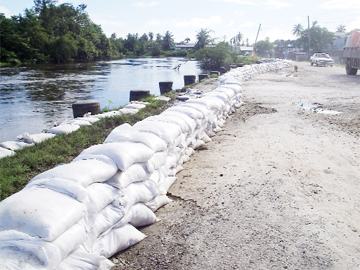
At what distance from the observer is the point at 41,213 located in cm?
157

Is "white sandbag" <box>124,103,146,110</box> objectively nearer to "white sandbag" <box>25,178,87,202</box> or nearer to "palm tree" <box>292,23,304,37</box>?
"white sandbag" <box>25,178,87,202</box>

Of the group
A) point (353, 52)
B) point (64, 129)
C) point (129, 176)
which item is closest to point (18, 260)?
point (129, 176)

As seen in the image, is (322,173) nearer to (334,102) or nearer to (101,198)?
(101,198)

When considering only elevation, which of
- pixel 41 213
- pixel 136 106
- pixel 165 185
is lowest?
pixel 165 185

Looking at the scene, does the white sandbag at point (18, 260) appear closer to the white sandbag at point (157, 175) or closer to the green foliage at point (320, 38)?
the white sandbag at point (157, 175)

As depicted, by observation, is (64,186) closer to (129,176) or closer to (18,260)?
(18,260)

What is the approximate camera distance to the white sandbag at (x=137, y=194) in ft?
7.39

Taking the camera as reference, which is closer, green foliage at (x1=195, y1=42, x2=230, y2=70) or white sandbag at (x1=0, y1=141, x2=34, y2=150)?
white sandbag at (x1=0, y1=141, x2=34, y2=150)

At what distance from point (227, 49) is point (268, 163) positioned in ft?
61.3

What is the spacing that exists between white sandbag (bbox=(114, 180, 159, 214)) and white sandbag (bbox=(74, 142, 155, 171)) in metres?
0.18

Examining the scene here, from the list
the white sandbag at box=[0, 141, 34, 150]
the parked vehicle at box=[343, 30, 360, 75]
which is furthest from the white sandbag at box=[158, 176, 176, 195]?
the parked vehicle at box=[343, 30, 360, 75]

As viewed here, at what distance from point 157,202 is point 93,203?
2.96 feet

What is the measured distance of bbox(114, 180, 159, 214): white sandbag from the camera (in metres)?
2.25

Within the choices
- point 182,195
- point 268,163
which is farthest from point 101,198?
point 268,163
